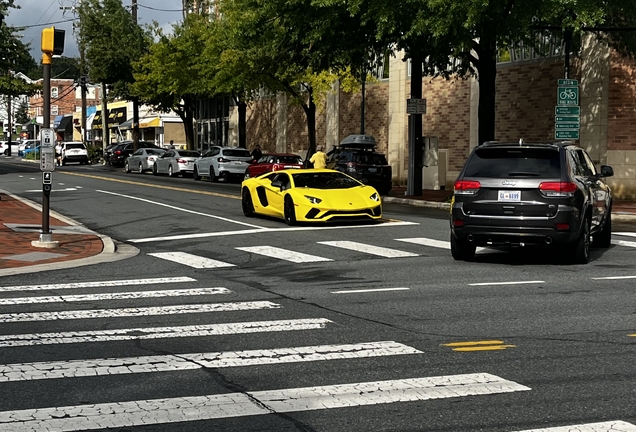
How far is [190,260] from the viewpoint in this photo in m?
15.0

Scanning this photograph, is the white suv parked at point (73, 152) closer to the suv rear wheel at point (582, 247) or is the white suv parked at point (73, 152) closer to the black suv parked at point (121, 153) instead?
the black suv parked at point (121, 153)

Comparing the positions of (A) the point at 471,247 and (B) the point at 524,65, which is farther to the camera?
(B) the point at 524,65

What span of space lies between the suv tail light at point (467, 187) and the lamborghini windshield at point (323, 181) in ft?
23.5

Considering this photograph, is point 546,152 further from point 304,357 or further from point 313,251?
point 304,357

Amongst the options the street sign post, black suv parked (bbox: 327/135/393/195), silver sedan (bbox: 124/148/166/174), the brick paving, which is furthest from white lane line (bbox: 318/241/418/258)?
silver sedan (bbox: 124/148/166/174)

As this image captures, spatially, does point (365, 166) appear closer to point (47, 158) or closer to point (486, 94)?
point (486, 94)

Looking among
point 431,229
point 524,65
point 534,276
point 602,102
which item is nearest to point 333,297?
point 534,276

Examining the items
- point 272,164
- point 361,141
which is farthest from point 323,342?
point 361,141

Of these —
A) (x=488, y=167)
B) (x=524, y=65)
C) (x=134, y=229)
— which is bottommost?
(x=134, y=229)

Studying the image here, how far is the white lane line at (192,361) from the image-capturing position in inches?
276

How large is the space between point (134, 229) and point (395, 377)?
47.3ft

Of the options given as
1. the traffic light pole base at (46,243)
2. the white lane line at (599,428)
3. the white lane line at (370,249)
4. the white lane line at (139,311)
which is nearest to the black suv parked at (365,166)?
the white lane line at (370,249)

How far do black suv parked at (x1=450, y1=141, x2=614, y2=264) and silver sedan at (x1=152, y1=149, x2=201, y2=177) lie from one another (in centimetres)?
3491

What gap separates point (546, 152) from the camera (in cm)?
1385
